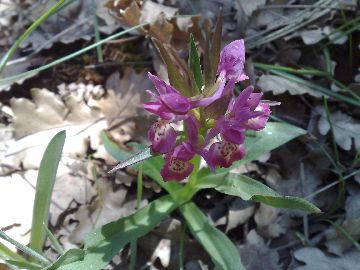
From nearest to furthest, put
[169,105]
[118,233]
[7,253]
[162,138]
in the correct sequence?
[169,105]
[162,138]
[7,253]
[118,233]

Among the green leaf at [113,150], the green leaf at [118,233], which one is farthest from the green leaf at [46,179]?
the green leaf at [113,150]

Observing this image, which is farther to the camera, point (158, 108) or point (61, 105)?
point (61, 105)

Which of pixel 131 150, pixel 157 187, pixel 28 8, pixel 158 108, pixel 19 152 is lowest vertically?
pixel 157 187

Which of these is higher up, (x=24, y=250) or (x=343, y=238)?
(x=24, y=250)

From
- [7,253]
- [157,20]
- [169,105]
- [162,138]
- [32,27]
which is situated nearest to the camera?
[169,105]

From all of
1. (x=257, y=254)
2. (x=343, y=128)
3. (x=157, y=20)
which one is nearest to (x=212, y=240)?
(x=257, y=254)

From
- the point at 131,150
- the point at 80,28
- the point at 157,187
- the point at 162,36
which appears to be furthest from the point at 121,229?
the point at 80,28

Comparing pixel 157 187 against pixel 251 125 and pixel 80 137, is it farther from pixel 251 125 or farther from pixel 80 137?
pixel 251 125

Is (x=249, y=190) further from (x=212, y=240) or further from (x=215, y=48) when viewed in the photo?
(x=215, y=48)
